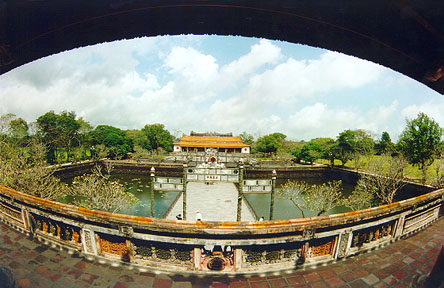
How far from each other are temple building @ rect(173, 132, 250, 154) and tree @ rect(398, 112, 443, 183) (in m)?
25.9

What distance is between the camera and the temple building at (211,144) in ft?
127

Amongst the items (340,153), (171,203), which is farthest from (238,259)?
(340,153)

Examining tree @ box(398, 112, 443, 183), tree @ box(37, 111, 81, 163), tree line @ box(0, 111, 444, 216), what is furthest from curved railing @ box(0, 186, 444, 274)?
tree @ box(37, 111, 81, 163)

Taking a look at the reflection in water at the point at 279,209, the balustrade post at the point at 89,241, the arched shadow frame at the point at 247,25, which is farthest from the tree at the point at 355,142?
the balustrade post at the point at 89,241

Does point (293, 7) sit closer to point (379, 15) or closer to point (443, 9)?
point (379, 15)

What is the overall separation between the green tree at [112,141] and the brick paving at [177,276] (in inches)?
1254

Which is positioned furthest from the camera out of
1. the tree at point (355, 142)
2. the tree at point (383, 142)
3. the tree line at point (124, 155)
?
the tree at point (383, 142)

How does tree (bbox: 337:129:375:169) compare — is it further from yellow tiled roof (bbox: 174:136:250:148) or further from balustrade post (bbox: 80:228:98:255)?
balustrade post (bbox: 80:228:98:255)

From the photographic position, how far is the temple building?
38.7 m

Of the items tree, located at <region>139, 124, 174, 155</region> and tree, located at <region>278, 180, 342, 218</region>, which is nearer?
tree, located at <region>278, 180, 342, 218</region>

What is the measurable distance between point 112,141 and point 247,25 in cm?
3868

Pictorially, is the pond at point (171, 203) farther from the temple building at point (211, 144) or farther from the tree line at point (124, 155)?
the temple building at point (211, 144)

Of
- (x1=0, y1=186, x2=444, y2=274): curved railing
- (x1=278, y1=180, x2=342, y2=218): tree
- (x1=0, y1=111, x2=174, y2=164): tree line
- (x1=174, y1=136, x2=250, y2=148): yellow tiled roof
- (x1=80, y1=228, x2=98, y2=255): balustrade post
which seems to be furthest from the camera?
(x1=174, y1=136, x2=250, y2=148): yellow tiled roof

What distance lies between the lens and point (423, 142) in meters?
16.4
